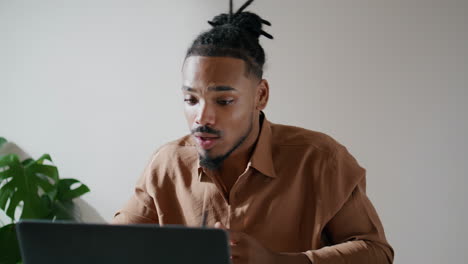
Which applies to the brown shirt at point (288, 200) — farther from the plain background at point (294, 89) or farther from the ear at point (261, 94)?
the plain background at point (294, 89)

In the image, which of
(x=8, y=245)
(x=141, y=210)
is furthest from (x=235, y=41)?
(x=8, y=245)

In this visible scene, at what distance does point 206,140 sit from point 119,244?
42 cm

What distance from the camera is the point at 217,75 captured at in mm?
1208

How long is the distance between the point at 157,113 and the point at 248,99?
1343mm

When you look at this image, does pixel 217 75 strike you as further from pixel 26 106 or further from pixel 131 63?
pixel 26 106

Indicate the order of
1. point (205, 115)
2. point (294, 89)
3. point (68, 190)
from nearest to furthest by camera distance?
point (205, 115) < point (294, 89) < point (68, 190)

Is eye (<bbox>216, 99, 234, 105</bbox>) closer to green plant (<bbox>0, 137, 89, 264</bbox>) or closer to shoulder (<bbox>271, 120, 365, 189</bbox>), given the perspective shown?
shoulder (<bbox>271, 120, 365, 189</bbox>)

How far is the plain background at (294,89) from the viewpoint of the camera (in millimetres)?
2078

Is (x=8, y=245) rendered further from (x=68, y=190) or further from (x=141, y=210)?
(x=141, y=210)

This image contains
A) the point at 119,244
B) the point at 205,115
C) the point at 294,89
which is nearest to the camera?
the point at 119,244

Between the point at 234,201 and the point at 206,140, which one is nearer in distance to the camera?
the point at 206,140

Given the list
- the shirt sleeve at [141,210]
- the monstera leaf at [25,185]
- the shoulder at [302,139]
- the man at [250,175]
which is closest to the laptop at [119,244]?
the man at [250,175]

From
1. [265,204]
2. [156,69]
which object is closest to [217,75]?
[265,204]

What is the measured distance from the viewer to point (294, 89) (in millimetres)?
2279
